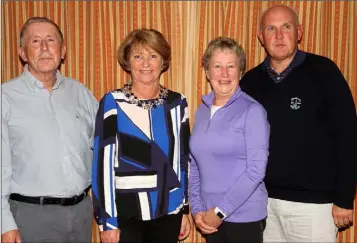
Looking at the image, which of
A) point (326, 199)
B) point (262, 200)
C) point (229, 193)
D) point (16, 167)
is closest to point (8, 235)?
point (16, 167)

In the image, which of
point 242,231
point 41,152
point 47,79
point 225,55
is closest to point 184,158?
point 242,231

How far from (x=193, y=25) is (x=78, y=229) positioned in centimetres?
149

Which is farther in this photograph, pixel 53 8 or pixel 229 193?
pixel 53 8

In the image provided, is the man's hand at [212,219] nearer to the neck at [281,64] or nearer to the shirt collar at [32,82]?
the neck at [281,64]

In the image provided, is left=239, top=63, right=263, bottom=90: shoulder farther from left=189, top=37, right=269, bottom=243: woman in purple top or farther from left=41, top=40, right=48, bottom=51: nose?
left=41, top=40, right=48, bottom=51: nose

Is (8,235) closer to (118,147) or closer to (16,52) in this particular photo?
(118,147)

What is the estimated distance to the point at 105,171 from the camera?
6.45 feet

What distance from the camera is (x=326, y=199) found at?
7.02 ft

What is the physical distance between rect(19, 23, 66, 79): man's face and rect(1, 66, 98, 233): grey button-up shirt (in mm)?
70

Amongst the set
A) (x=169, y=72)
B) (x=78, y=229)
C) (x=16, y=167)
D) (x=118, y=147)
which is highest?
(x=169, y=72)

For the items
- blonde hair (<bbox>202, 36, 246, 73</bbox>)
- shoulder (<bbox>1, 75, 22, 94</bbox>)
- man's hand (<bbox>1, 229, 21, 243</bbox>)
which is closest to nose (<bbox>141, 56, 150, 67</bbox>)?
blonde hair (<bbox>202, 36, 246, 73</bbox>)

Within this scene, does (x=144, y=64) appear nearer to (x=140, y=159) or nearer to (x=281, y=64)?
(x=140, y=159)

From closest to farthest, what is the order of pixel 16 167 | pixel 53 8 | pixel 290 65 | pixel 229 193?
pixel 229 193, pixel 16 167, pixel 290 65, pixel 53 8

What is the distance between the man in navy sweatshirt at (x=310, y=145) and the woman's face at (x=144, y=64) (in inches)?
25.2
